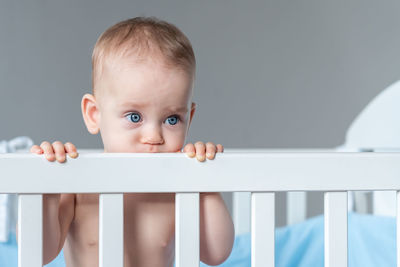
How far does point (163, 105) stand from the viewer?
0.89 meters

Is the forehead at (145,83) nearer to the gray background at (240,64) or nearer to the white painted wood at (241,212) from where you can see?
the white painted wood at (241,212)

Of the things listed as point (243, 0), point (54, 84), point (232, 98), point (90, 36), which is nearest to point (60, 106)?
point (54, 84)

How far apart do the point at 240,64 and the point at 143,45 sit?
1672mm

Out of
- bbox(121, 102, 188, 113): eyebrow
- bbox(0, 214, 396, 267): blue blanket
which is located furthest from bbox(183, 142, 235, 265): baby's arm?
bbox(0, 214, 396, 267): blue blanket

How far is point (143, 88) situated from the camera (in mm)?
886

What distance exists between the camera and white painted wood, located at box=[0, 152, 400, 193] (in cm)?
70

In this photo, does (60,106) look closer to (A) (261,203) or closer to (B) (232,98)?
(B) (232,98)

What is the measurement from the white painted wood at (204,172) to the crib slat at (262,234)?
0.03 meters

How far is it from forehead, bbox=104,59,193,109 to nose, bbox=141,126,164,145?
4 centimetres

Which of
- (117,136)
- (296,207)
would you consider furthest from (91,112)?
(296,207)

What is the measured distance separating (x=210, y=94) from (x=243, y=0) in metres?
0.46

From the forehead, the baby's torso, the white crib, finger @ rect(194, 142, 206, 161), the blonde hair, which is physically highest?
the blonde hair

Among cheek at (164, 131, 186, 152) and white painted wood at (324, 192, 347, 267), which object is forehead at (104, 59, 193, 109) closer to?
cheek at (164, 131, 186, 152)

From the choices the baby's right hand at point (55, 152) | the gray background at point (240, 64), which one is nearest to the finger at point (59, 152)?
the baby's right hand at point (55, 152)
